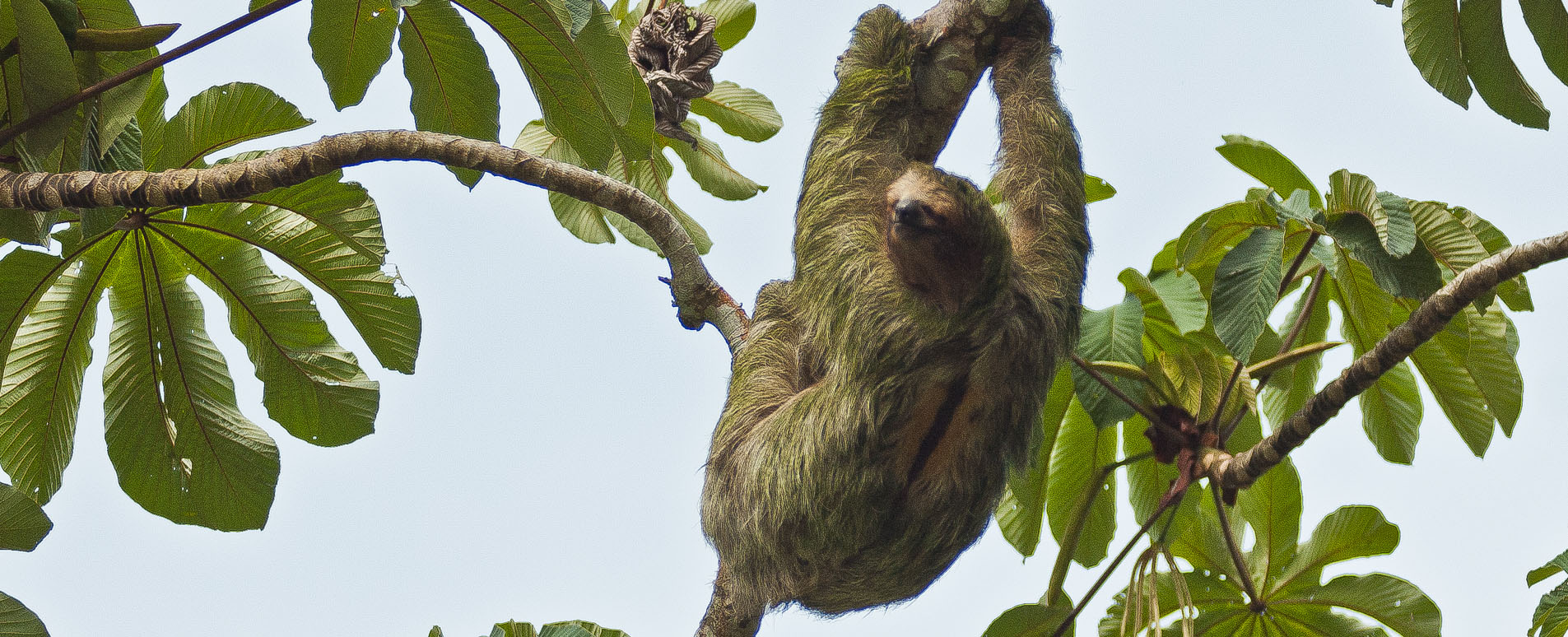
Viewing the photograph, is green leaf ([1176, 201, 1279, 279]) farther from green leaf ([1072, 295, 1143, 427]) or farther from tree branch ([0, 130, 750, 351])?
tree branch ([0, 130, 750, 351])

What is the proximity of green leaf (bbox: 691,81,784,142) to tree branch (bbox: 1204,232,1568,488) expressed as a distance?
138 inches

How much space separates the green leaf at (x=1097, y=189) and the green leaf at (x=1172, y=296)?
0.60 metres

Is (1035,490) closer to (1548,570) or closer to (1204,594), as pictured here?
(1204,594)

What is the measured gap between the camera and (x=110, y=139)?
390 cm

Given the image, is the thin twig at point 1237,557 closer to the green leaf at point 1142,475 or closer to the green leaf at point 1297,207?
the green leaf at point 1142,475

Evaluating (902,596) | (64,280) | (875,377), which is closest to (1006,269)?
(875,377)

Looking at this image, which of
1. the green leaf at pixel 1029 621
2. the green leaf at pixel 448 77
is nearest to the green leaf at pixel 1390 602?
the green leaf at pixel 1029 621

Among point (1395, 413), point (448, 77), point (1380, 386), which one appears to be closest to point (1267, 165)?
point (1380, 386)

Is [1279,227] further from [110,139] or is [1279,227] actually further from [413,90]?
[110,139]

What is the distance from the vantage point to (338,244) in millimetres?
4582

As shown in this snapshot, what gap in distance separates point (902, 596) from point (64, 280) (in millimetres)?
3506

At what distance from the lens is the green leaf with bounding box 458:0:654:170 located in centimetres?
405

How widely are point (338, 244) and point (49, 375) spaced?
1.25 metres

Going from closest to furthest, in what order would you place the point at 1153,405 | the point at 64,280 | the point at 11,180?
the point at 11,180
the point at 64,280
the point at 1153,405
